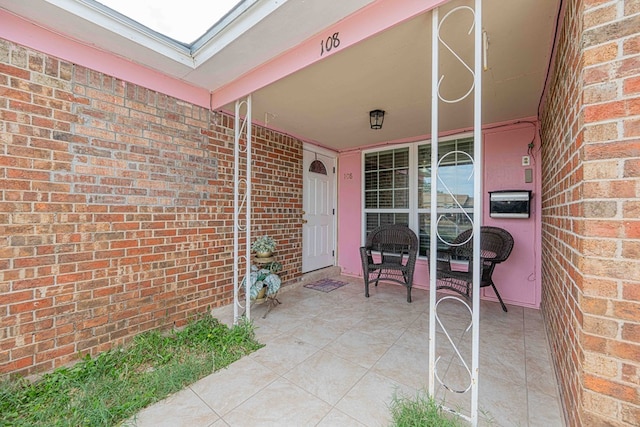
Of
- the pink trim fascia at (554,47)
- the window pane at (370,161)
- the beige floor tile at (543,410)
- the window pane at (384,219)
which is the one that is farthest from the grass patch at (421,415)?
the window pane at (370,161)

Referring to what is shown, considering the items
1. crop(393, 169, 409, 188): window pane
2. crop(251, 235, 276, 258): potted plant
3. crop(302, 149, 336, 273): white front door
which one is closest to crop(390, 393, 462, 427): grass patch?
crop(251, 235, 276, 258): potted plant

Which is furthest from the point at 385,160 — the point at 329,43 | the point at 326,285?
the point at 329,43

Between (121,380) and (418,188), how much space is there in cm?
405

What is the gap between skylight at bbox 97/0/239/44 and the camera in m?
1.75

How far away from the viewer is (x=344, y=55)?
1.95m

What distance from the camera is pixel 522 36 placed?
1720 millimetres

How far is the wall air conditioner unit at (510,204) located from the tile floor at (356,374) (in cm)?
118

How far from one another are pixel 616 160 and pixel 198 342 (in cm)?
296

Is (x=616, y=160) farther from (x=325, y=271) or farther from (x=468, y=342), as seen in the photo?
(x=325, y=271)

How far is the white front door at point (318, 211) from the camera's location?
4.21 meters

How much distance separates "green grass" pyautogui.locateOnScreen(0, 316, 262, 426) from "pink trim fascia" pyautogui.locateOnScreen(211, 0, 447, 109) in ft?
7.55

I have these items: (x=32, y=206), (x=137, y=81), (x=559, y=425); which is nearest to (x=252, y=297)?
(x=32, y=206)

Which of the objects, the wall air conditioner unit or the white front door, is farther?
the white front door

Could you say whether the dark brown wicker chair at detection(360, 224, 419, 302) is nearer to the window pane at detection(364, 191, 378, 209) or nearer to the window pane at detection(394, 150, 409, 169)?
the window pane at detection(364, 191, 378, 209)
